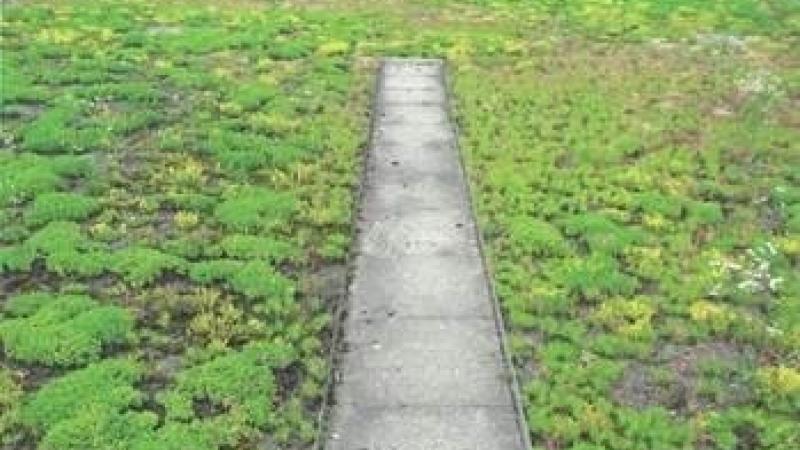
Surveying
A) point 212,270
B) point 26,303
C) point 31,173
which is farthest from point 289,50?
point 26,303

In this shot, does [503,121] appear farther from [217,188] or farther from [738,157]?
[217,188]

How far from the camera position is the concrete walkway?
539 inches

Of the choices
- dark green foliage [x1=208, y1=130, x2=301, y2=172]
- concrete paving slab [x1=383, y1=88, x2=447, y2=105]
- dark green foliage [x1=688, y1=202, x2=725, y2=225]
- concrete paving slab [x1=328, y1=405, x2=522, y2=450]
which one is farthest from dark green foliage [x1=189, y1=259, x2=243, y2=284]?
concrete paving slab [x1=383, y1=88, x2=447, y2=105]

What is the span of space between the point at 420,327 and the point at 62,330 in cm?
503

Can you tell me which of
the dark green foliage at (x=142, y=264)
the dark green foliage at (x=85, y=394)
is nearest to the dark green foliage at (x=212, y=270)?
the dark green foliage at (x=142, y=264)

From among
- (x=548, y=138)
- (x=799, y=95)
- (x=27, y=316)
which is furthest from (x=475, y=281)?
(x=799, y=95)

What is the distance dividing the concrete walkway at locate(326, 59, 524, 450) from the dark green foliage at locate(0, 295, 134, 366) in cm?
337

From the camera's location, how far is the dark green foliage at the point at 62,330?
50.0 ft

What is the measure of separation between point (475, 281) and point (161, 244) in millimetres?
5400

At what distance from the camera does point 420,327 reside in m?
16.1

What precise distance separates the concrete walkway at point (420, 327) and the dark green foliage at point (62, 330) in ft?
11.1

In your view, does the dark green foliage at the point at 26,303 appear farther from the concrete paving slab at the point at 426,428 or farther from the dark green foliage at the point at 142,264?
the concrete paving slab at the point at 426,428

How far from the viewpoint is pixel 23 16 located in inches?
1475

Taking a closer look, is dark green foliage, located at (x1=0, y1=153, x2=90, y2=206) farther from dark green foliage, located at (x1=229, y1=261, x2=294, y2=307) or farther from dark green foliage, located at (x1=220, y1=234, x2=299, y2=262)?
dark green foliage, located at (x1=229, y1=261, x2=294, y2=307)
